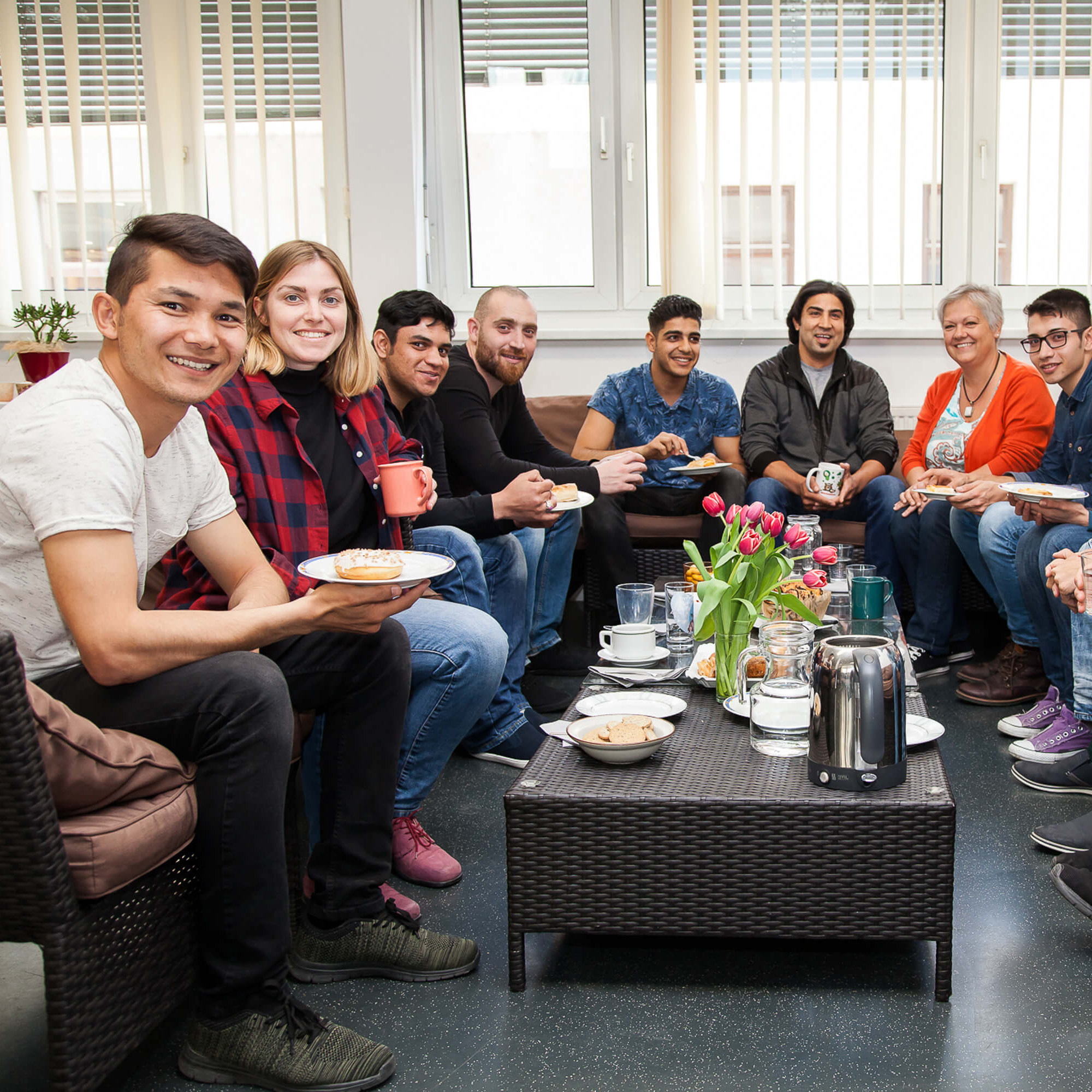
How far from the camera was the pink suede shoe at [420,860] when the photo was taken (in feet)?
6.57

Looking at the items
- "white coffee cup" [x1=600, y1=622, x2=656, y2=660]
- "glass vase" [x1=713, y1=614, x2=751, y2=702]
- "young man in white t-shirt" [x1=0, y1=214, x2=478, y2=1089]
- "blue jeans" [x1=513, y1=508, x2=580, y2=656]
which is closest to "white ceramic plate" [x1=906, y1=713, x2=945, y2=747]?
"glass vase" [x1=713, y1=614, x2=751, y2=702]

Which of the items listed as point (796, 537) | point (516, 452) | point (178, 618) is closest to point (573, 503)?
A: point (516, 452)

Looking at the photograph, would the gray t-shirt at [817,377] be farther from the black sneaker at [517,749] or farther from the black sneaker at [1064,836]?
the black sneaker at [1064,836]

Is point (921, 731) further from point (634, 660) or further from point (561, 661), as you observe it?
point (561, 661)

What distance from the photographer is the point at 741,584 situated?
6.43 ft

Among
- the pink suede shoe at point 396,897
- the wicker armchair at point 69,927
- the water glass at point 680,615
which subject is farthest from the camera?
the water glass at point 680,615

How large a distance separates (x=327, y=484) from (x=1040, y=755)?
1.74 meters

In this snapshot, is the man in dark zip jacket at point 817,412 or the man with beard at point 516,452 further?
the man in dark zip jacket at point 817,412

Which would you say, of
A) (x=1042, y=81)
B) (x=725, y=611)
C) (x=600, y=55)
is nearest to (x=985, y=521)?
(x=725, y=611)

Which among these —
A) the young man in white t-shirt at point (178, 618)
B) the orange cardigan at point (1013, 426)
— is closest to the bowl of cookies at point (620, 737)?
the young man in white t-shirt at point (178, 618)

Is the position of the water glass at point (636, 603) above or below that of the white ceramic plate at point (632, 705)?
above

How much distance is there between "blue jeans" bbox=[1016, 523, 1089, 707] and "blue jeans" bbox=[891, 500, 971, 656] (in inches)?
21.6

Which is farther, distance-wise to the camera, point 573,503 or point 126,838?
point 573,503

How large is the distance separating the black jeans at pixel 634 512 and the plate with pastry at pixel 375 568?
1929mm
